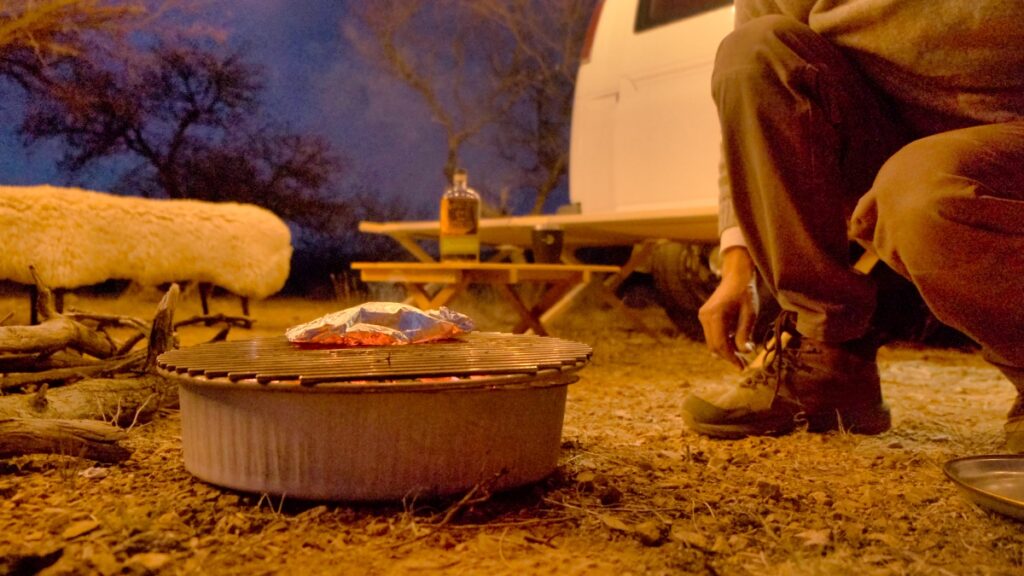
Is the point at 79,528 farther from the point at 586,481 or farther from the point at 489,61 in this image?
the point at 489,61

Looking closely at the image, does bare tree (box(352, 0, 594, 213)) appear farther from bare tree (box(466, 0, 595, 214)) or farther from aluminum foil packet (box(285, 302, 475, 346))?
aluminum foil packet (box(285, 302, 475, 346))

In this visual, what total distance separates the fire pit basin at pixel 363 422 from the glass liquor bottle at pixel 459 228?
228 centimetres

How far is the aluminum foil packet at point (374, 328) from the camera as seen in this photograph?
1.77 meters

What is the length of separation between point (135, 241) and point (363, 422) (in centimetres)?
425

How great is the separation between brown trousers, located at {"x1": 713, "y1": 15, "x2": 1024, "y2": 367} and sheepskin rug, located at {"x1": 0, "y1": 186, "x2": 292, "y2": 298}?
412 cm

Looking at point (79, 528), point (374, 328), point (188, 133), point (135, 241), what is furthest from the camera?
point (188, 133)

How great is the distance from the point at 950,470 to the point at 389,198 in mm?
11679

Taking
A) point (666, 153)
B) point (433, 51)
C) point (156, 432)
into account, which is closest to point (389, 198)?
point (433, 51)

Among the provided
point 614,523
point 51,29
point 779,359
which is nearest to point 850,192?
point 779,359

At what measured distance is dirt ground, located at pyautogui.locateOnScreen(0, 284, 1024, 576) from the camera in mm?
1218

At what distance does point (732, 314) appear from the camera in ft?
6.34

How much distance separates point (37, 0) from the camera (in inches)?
239

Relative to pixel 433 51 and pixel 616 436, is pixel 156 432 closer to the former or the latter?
pixel 616 436

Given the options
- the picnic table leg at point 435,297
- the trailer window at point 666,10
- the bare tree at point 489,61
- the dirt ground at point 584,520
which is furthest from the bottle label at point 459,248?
the bare tree at point 489,61
